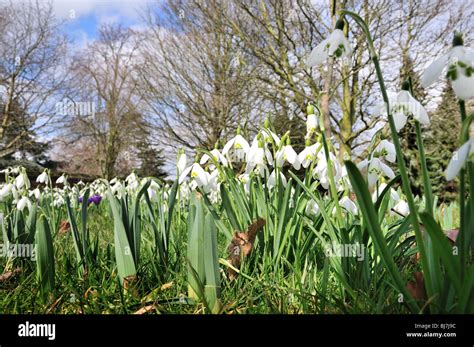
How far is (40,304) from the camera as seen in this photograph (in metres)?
1.02

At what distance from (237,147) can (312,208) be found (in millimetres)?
332

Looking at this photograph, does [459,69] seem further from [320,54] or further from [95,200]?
[95,200]

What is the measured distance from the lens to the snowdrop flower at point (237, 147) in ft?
4.22

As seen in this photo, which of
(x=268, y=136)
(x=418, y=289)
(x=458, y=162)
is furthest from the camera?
(x=268, y=136)

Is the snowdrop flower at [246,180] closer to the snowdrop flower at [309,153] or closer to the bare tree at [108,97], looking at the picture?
the snowdrop flower at [309,153]

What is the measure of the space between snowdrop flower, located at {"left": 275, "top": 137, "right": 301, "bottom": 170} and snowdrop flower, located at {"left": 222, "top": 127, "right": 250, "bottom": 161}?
0.11 m

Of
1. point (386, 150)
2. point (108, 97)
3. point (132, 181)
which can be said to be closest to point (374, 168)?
point (386, 150)

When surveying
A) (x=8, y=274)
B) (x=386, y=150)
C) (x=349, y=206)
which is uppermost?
(x=386, y=150)

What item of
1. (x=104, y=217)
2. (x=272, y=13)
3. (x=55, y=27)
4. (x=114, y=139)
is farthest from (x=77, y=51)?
(x=272, y=13)

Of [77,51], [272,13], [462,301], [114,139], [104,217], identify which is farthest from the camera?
[272,13]

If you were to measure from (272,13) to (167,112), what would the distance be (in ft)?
4.93

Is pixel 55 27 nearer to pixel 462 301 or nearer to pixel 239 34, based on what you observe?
pixel 239 34

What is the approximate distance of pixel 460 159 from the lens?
623 mm
